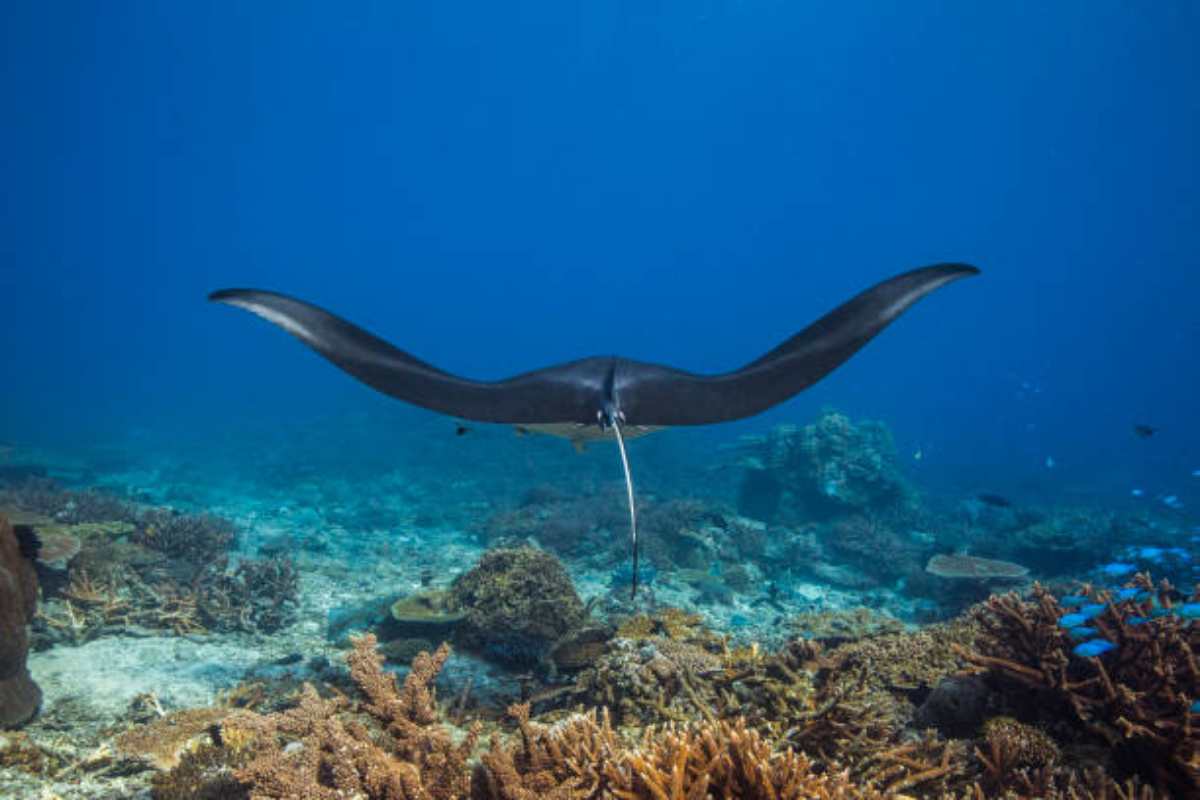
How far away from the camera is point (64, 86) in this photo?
215ft

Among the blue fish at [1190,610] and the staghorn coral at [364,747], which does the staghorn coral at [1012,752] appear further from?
the staghorn coral at [364,747]

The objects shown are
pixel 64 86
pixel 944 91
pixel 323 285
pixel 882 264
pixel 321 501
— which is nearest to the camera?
pixel 321 501

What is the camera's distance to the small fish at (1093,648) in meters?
3.26

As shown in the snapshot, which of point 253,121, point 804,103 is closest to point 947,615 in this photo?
point 804,103

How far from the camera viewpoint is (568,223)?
477 feet

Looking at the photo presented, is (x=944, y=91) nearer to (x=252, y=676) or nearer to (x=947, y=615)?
(x=947, y=615)

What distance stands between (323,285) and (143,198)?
42.5 metres

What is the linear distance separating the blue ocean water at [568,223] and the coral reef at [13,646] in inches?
307

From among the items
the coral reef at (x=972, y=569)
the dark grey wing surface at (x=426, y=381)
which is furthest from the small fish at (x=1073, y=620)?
the coral reef at (x=972, y=569)

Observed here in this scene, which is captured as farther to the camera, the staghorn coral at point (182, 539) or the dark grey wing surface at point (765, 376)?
the staghorn coral at point (182, 539)

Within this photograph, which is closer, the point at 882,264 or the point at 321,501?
the point at 321,501

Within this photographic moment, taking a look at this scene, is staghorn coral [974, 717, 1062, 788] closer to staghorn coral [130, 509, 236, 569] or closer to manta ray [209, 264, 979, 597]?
manta ray [209, 264, 979, 597]

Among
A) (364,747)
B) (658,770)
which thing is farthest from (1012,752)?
(364,747)

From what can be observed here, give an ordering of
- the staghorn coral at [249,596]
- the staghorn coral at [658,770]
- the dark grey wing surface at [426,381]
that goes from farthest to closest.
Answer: the staghorn coral at [249,596], the dark grey wing surface at [426,381], the staghorn coral at [658,770]
